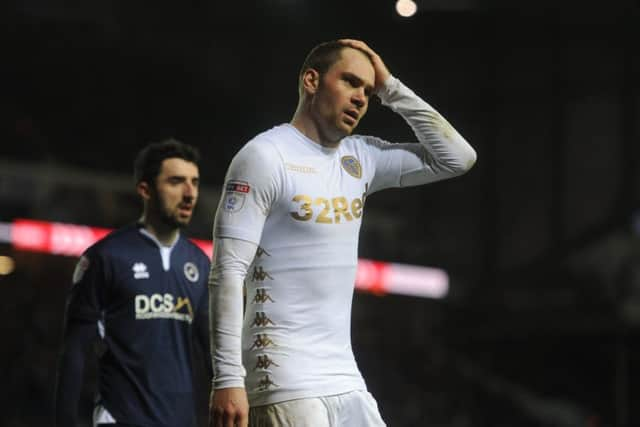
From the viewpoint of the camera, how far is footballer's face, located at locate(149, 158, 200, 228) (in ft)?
13.7

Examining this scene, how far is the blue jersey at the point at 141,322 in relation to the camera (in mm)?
3824

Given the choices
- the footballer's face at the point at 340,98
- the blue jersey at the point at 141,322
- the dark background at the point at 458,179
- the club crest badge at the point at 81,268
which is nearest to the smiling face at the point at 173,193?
the blue jersey at the point at 141,322

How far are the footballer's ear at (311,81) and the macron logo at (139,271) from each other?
4.27 ft

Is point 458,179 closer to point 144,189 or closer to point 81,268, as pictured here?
point 144,189

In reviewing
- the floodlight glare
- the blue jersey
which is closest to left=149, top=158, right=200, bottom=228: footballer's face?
the blue jersey

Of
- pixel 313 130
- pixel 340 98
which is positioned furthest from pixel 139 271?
pixel 340 98

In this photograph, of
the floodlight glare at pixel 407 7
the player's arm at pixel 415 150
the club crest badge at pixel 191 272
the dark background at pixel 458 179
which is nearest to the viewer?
the player's arm at pixel 415 150

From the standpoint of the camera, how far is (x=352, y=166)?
3088 millimetres

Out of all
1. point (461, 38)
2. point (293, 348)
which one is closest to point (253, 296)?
point (293, 348)

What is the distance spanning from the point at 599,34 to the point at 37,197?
25.2 feet

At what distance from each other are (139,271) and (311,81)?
1334 millimetres

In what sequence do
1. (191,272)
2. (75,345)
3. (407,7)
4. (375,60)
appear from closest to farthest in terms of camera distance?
(375,60) < (75,345) < (191,272) < (407,7)

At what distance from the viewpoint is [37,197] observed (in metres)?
12.7

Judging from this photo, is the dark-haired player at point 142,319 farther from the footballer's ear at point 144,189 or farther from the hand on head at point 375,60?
the hand on head at point 375,60
